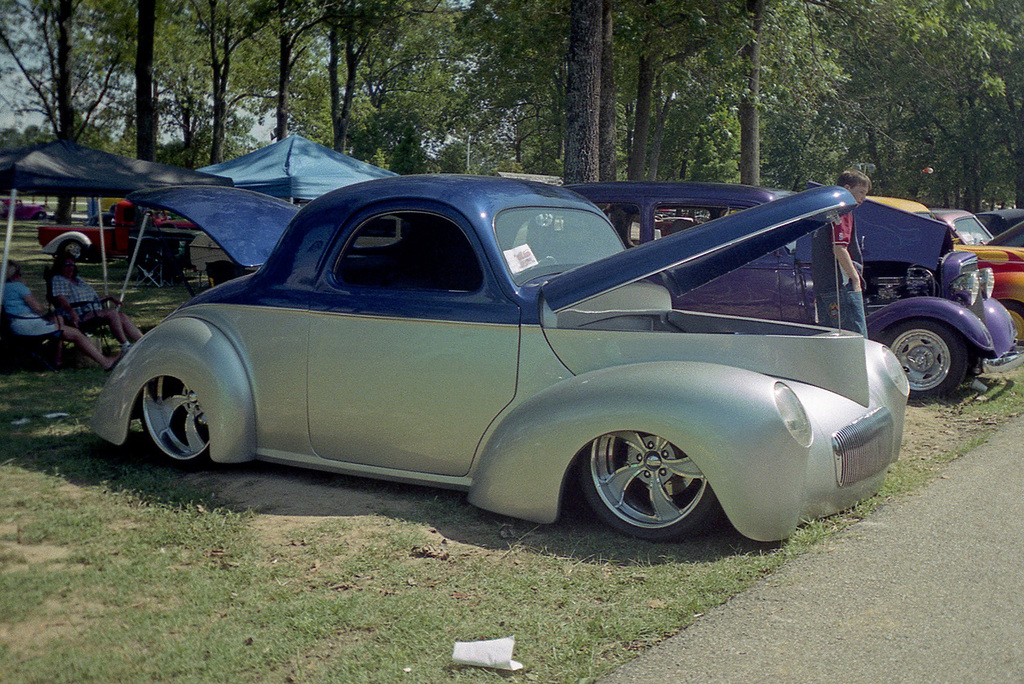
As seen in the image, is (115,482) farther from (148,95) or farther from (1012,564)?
(148,95)

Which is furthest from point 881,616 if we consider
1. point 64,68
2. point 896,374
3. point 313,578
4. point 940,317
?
point 64,68

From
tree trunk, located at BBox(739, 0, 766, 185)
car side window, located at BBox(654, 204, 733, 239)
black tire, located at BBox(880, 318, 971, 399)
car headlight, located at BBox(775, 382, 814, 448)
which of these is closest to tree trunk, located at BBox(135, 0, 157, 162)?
tree trunk, located at BBox(739, 0, 766, 185)

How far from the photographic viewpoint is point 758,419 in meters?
3.94

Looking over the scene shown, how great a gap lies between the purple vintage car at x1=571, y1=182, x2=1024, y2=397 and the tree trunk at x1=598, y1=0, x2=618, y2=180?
3.18 m

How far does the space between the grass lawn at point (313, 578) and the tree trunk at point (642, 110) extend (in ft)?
38.4

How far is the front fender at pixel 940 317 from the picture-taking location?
772cm

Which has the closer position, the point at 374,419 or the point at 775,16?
the point at 374,419

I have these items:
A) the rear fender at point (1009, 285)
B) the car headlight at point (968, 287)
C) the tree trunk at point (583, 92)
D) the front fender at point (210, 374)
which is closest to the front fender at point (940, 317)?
the car headlight at point (968, 287)

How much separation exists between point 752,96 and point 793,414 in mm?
10518

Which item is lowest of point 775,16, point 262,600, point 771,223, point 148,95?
point 262,600

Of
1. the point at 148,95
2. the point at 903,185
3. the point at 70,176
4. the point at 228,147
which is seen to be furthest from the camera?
the point at 228,147

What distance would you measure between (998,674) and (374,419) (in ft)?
9.94

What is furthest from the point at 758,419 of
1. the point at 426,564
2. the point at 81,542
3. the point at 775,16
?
the point at 775,16

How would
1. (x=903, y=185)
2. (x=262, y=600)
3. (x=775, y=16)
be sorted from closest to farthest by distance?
1. (x=262, y=600)
2. (x=775, y=16)
3. (x=903, y=185)
